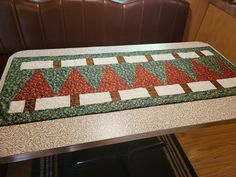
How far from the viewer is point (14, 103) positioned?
0.75 meters

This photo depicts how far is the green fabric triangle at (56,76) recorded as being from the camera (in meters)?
0.85

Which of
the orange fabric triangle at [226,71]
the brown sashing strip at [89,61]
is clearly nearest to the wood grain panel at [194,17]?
the orange fabric triangle at [226,71]

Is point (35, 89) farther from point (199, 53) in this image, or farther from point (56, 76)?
point (199, 53)

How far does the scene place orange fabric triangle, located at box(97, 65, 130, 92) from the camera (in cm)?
86

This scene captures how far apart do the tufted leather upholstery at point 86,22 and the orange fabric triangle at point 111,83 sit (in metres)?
0.70

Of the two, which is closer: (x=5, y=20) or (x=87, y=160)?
(x=87, y=160)

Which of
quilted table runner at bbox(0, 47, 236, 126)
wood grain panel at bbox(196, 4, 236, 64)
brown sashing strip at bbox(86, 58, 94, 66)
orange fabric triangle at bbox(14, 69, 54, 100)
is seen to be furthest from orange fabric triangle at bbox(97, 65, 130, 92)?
wood grain panel at bbox(196, 4, 236, 64)

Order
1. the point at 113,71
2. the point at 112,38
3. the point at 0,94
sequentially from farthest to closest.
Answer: the point at 112,38 → the point at 113,71 → the point at 0,94

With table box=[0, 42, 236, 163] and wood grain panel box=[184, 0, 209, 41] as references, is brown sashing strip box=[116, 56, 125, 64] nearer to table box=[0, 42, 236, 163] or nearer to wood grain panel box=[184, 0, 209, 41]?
table box=[0, 42, 236, 163]

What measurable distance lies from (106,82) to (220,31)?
45.6 inches

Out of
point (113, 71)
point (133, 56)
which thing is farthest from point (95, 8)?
→ point (113, 71)

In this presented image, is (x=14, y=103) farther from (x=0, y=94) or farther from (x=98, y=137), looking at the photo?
(x=98, y=137)

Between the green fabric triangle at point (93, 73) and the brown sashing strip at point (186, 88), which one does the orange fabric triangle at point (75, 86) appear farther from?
the brown sashing strip at point (186, 88)

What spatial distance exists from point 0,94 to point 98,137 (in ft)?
1.52
